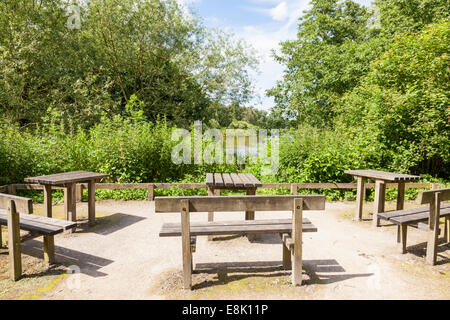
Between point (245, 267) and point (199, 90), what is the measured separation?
1673cm

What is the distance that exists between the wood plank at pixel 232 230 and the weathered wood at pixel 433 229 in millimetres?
1912

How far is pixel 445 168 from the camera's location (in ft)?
33.0

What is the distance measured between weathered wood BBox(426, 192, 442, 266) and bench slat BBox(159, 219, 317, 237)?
6.25 feet

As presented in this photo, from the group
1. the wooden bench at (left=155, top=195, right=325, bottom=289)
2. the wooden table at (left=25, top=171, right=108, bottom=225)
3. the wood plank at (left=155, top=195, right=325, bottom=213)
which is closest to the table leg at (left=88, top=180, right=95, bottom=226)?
the wooden table at (left=25, top=171, right=108, bottom=225)

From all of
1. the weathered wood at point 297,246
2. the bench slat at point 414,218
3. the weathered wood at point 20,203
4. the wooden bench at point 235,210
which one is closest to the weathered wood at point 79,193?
the weathered wood at point 20,203

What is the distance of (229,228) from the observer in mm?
3355

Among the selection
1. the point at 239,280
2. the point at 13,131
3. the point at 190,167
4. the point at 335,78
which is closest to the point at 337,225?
the point at 239,280

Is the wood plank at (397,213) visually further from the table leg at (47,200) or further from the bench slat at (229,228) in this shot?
the table leg at (47,200)

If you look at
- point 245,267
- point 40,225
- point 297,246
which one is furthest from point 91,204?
point 297,246

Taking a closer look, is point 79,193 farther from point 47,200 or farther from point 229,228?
point 229,228

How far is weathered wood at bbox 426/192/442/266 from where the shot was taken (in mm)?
3857

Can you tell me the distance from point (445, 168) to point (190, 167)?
9.34 meters

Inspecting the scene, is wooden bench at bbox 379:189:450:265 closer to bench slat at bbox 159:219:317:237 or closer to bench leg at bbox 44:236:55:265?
bench slat at bbox 159:219:317:237
